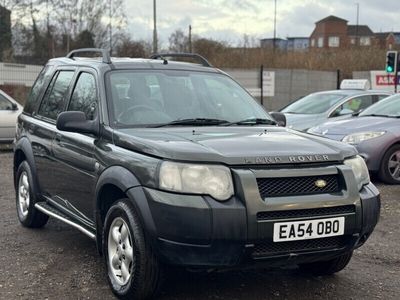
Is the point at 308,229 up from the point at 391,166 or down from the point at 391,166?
up

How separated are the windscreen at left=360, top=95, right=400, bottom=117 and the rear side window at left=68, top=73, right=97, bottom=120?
604cm

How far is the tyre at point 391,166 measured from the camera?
914 cm

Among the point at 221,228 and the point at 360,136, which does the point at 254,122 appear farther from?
the point at 360,136

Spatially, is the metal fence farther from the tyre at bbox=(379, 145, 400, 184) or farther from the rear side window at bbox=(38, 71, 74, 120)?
the rear side window at bbox=(38, 71, 74, 120)

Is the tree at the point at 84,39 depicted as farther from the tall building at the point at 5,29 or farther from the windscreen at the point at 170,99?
the windscreen at the point at 170,99

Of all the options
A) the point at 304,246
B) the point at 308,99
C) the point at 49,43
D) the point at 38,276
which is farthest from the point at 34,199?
the point at 49,43

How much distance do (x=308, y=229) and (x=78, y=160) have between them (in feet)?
6.72

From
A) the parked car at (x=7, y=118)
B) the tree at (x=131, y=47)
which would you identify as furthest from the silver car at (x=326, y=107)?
the tree at (x=131, y=47)

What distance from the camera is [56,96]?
5.83 metres

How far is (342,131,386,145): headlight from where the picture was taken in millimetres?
9164

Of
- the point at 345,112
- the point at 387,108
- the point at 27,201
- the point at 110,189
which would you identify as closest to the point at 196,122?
the point at 110,189

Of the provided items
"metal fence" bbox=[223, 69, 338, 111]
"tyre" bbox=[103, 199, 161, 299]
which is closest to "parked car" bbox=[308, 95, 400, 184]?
"tyre" bbox=[103, 199, 161, 299]

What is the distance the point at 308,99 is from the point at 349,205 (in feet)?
31.7

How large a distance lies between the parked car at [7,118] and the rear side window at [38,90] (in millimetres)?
7135
